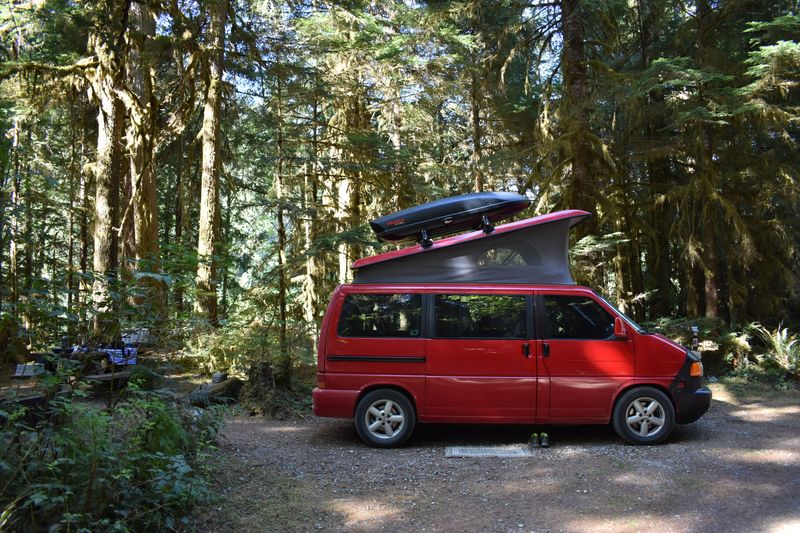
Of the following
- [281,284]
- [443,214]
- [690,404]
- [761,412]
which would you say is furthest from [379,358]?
[281,284]

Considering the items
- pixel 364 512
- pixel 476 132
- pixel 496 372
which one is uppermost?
pixel 476 132

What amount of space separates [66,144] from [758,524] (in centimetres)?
2323

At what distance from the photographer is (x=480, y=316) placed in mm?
7375

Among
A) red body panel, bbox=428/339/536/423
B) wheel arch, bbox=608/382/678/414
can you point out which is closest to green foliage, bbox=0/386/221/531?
red body panel, bbox=428/339/536/423

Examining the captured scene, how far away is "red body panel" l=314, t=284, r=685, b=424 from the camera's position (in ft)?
23.6

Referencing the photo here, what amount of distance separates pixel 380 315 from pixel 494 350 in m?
1.47

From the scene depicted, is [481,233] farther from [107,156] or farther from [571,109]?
[107,156]

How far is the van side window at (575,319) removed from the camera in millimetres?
7289

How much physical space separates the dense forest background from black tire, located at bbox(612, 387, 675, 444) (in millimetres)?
4614

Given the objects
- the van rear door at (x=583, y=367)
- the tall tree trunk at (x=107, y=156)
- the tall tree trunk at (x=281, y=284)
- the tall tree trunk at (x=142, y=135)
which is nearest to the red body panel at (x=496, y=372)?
the van rear door at (x=583, y=367)

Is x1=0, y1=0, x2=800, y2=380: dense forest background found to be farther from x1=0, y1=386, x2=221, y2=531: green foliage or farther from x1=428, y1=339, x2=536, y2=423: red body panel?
x1=0, y1=386, x2=221, y2=531: green foliage

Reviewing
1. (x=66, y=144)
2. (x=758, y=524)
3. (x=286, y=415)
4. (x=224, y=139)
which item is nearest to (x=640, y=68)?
(x=224, y=139)

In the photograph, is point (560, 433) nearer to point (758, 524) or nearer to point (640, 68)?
point (758, 524)

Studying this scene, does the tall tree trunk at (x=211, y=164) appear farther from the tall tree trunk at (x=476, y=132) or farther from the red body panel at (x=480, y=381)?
the red body panel at (x=480, y=381)
